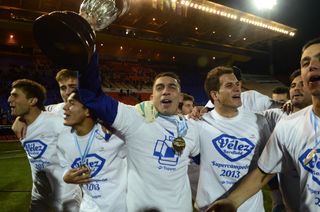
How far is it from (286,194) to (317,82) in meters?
1.61

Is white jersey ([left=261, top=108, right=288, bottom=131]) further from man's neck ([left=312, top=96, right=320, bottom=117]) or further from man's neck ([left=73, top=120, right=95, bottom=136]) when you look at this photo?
man's neck ([left=73, top=120, right=95, bottom=136])

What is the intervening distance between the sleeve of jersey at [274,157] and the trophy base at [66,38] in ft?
4.34

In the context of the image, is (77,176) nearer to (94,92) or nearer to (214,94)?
(94,92)

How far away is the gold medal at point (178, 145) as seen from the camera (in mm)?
2658

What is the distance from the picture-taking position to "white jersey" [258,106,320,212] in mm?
1793

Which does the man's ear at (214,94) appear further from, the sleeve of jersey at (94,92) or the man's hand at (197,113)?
the sleeve of jersey at (94,92)

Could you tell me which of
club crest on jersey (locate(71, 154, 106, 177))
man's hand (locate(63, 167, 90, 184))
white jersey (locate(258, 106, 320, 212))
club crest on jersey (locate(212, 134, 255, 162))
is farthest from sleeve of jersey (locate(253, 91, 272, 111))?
man's hand (locate(63, 167, 90, 184))

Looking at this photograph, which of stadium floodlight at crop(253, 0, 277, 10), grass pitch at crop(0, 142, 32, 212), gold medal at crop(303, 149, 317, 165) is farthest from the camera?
stadium floodlight at crop(253, 0, 277, 10)

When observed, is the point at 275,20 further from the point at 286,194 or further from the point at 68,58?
the point at 68,58

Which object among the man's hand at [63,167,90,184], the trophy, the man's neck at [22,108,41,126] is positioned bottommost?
the man's hand at [63,167,90,184]

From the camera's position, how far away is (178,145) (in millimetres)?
2658

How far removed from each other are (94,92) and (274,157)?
1.26m

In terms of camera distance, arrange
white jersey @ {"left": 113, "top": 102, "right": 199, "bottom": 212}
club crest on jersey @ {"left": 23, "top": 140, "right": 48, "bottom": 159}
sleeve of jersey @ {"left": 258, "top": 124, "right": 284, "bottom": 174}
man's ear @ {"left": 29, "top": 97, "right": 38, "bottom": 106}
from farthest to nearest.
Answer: man's ear @ {"left": 29, "top": 97, "right": 38, "bottom": 106}
club crest on jersey @ {"left": 23, "top": 140, "right": 48, "bottom": 159}
white jersey @ {"left": 113, "top": 102, "right": 199, "bottom": 212}
sleeve of jersey @ {"left": 258, "top": 124, "right": 284, "bottom": 174}

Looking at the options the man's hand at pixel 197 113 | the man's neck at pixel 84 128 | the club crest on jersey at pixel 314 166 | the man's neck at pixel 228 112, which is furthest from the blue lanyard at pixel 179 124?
the club crest on jersey at pixel 314 166
